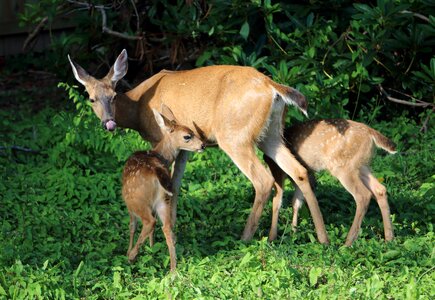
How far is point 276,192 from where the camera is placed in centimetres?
776

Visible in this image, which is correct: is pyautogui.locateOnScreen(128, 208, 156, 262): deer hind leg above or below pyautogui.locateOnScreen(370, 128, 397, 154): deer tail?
below

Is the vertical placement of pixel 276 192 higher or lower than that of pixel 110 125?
lower

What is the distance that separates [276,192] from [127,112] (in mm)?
1483

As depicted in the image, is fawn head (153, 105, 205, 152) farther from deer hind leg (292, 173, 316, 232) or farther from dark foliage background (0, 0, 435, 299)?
deer hind leg (292, 173, 316, 232)

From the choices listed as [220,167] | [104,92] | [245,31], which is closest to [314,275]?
[104,92]

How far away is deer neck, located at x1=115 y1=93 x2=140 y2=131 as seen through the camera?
26.7 ft


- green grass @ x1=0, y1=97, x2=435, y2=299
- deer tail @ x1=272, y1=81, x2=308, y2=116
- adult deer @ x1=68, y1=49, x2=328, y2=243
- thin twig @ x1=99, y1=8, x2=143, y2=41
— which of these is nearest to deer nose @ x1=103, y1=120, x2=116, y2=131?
adult deer @ x1=68, y1=49, x2=328, y2=243

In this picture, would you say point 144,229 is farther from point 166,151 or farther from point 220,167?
point 220,167

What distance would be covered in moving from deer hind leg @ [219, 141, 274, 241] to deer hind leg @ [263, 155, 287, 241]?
156 millimetres

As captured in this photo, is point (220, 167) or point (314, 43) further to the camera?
point (314, 43)

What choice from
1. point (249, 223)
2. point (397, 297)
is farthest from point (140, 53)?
point (397, 297)

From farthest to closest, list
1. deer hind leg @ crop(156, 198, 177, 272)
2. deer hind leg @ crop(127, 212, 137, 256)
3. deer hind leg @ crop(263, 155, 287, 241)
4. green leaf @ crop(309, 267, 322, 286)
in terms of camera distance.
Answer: deer hind leg @ crop(263, 155, 287, 241) → deer hind leg @ crop(127, 212, 137, 256) → deer hind leg @ crop(156, 198, 177, 272) → green leaf @ crop(309, 267, 322, 286)

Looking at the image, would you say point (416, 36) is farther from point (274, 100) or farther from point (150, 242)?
point (150, 242)

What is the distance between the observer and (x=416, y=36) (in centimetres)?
974
